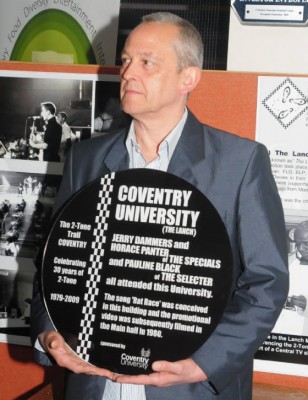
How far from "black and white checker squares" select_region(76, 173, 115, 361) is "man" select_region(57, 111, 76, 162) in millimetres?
690

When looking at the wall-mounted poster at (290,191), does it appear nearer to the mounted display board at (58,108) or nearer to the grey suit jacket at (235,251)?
the mounted display board at (58,108)

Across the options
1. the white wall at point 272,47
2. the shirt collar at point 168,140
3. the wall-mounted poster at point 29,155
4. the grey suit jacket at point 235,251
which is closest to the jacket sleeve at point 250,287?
the grey suit jacket at point 235,251

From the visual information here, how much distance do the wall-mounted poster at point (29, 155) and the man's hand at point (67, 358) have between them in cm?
76

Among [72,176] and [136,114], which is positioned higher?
[136,114]

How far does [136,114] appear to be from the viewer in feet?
4.16

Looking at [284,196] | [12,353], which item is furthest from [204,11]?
[12,353]

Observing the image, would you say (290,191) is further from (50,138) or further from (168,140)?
(50,138)

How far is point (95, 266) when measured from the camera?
1250mm

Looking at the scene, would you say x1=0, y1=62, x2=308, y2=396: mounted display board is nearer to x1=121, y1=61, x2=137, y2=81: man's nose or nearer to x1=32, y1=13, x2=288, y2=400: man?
x1=32, y1=13, x2=288, y2=400: man

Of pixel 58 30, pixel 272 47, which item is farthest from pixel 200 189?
pixel 58 30

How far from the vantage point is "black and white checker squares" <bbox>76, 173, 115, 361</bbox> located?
4.00ft

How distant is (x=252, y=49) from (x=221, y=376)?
3.33 ft

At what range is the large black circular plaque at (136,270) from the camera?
118cm

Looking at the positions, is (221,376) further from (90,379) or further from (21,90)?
(21,90)
